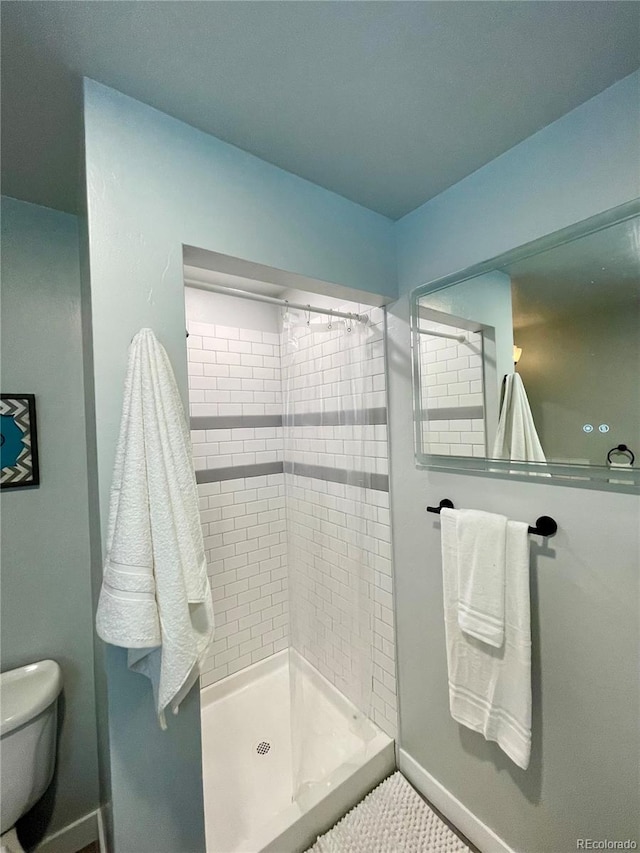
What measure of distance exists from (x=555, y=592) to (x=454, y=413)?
2.11 feet

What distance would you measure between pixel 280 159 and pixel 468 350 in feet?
3.00

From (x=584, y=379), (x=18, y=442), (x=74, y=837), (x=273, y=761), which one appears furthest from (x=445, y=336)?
(x=74, y=837)

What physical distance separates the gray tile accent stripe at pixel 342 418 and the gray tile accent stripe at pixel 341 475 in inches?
9.6

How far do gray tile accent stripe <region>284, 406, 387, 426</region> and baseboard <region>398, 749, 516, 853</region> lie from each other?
152 cm

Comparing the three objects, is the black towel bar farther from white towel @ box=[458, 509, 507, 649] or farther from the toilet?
the toilet

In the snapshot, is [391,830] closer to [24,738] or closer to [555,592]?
[555,592]

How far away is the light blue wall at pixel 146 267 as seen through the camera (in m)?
0.81

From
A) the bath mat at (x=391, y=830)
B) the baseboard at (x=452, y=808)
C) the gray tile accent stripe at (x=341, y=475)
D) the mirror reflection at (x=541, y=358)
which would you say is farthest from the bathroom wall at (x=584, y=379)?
the bath mat at (x=391, y=830)

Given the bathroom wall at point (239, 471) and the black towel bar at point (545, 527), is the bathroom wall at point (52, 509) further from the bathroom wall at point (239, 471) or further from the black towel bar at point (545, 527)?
the black towel bar at point (545, 527)

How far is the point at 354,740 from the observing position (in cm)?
155

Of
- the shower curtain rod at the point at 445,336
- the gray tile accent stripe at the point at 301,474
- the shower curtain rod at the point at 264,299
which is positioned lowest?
the gray tile accent stripe at the point at 301,474

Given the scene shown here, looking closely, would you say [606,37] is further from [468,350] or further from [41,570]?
[41,570]

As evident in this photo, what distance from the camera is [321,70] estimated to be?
0.79m

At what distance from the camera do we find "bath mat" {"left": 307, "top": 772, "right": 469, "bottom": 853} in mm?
1188
